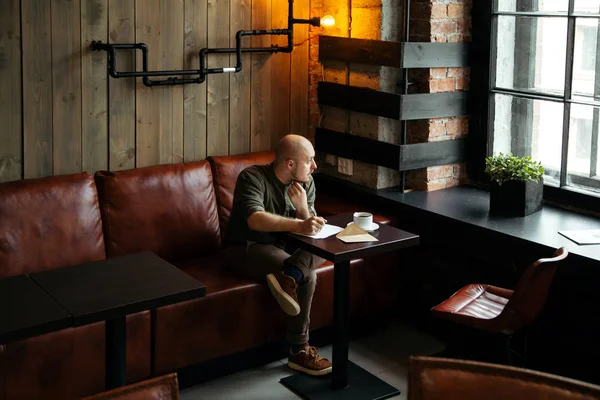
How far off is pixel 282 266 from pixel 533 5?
184cm

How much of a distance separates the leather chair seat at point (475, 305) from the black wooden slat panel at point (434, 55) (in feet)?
4.02

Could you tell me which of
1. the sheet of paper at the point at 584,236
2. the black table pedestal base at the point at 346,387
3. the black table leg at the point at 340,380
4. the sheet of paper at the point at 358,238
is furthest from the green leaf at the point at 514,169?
the black table pedestal base at the point at 346,387

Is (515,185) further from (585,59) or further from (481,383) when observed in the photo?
(481,383)

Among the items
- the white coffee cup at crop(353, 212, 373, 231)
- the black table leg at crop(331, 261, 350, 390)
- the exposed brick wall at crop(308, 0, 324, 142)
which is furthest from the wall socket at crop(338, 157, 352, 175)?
the black table leg at crop(331, 261, 350, 390)

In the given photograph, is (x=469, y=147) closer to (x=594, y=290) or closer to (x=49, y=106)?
(x=594, y=290)

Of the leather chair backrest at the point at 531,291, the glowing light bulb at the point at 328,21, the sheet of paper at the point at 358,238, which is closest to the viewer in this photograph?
the leather chair backrest at the point at 531,291

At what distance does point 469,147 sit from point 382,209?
63cm

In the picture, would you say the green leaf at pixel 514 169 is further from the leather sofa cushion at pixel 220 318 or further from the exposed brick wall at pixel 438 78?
the leather sofa cushion at pixel 220 318

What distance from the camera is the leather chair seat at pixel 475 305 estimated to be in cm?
366

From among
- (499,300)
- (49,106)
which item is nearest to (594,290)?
(499,300)

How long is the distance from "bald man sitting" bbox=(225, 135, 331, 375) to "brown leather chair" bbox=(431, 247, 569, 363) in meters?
0.65

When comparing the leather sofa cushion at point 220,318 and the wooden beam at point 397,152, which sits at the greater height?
the wooden beam at point 397,152

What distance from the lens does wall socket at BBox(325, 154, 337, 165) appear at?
504cm

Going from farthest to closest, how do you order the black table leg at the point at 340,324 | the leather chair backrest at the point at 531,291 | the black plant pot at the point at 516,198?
1. the black plant pot at the point at 516,198
2. the black table leg at the point at 340,324
3. the leather chair backrest at the point at 531,291
